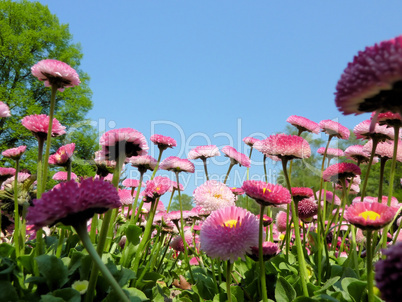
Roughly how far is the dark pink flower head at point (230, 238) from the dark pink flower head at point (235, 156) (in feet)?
3.68

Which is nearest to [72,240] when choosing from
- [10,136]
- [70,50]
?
[10,136]

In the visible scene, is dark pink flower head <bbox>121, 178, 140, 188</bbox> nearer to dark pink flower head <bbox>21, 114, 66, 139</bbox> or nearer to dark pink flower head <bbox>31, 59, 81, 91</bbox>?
dark pink flower head <bbox>21, 114, 66, 139</bbox>

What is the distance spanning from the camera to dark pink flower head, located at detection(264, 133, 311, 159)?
1325mm

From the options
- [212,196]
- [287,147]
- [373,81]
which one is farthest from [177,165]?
[373,81]

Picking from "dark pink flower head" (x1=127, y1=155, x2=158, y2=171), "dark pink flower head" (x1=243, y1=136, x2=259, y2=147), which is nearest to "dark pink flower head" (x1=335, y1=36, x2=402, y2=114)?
"dark pink flower head" (x1=127, y1=155, x2=158, y2=171)

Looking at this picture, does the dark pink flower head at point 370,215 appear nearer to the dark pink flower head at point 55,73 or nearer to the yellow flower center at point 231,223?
the yellow flower center at point 231,223

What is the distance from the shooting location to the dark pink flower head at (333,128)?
78.6 inches

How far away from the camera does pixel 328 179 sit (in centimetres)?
182

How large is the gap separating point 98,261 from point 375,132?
4.44ft

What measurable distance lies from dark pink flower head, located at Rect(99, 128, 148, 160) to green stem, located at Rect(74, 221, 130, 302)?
0.48m

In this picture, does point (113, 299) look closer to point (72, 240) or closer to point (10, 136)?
point (72, 240)

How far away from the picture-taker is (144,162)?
2.04m

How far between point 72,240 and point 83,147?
13.5m

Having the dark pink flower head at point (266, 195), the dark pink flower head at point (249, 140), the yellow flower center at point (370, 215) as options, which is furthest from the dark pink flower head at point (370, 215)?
the dark pink flower head at point (249, 140)
